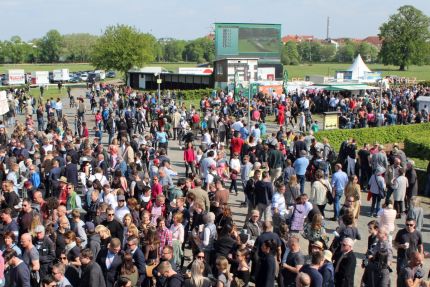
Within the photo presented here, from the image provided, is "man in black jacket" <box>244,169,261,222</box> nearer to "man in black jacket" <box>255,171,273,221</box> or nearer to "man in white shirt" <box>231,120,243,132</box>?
"man in black jacket" <box>255,171,273,221</box>

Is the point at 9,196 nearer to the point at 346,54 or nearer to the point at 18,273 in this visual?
the point at 18,273

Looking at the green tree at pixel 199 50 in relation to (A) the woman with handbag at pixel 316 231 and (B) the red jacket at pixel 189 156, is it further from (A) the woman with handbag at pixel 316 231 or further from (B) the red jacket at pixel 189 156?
(A) the woman with handbag at pixel 316 231

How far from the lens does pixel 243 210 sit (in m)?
13.7

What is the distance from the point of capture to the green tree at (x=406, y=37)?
10025 centimetres

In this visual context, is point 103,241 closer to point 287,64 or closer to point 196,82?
point 196,82

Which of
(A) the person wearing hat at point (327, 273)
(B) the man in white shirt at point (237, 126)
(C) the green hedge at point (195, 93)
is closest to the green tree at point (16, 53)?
(C) the green hedge at point (195, 93)

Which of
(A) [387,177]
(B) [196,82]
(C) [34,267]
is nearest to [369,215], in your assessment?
(A) [387,177]

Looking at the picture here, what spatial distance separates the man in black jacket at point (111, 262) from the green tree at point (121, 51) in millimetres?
48278

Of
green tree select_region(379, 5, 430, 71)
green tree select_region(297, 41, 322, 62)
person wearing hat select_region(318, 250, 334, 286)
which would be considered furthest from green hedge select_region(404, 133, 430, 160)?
green tree select_region(297, 41, 322, 62)

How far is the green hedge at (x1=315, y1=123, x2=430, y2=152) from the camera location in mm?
21812

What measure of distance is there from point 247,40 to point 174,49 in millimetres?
118861

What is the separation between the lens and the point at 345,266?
24.8ft

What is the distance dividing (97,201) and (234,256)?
352 centimetres

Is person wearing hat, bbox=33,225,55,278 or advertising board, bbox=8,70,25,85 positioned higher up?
advertising board, bbox=8,70,25,85
